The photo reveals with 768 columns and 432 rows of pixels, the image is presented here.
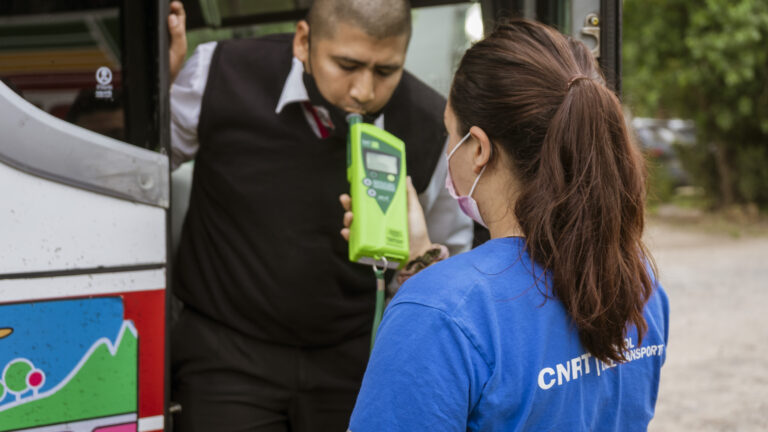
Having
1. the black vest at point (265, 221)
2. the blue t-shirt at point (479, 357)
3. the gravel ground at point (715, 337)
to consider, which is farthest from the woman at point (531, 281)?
the black vest at point (265, 221)

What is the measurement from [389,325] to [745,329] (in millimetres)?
6257

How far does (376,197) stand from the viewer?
6.15 feet

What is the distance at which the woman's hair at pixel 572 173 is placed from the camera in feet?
4.00

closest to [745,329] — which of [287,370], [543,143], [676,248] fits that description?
[676,248]

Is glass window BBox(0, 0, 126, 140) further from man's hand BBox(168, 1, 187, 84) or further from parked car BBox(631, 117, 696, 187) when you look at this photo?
parked car BBox(631, 117, 696, 187)

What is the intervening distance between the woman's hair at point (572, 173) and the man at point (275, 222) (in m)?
0.79

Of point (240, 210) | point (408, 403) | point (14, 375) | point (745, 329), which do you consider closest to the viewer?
point (408, 403)

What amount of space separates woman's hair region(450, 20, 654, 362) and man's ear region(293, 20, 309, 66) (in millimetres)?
909

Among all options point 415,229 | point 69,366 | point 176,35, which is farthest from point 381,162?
point 69,366

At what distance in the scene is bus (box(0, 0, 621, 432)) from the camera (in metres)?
1.52

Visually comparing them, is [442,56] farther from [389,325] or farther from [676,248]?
[676,248]

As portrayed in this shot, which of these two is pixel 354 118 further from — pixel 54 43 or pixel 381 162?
pixel 54 43

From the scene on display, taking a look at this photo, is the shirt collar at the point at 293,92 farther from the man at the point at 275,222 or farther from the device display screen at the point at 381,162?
the device display screen at the point at 381,162

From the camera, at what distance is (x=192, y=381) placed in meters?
2.10
